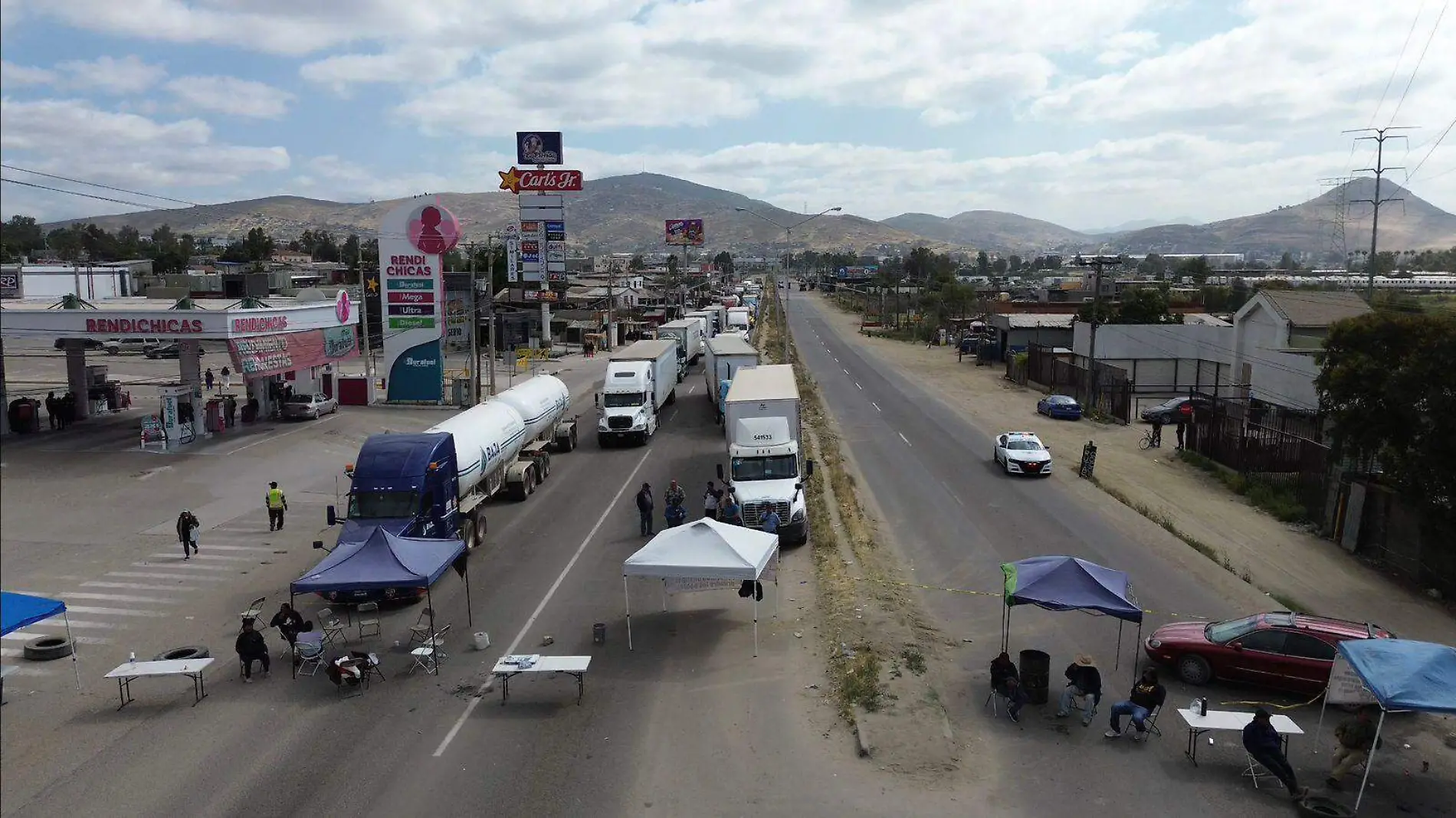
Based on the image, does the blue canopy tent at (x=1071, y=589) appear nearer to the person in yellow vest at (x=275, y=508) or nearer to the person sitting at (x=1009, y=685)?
the person sitting at (x=1009, y=685)

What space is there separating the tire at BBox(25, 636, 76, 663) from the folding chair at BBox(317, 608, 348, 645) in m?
3.75

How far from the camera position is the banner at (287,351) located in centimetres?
3525

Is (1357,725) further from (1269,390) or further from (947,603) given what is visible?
(1269,390)

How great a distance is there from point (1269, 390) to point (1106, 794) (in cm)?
3497

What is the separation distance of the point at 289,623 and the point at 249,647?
83 centimetres

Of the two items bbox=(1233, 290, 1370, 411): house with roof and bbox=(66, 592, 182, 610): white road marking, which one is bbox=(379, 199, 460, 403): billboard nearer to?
bbox=(66, 592, 182, 610): white road marking

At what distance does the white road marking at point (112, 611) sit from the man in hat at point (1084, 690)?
16.1 m

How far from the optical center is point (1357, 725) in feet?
38.6

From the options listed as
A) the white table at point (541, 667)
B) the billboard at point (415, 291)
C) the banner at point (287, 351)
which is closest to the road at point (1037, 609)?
the white table at point (541, 667)

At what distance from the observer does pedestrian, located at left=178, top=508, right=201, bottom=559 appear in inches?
834

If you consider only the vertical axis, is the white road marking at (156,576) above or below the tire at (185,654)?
below

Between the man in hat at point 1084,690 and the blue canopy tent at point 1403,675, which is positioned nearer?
the blue canopy tent at point 1403,675

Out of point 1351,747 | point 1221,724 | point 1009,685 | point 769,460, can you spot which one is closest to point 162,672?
point 1009,685

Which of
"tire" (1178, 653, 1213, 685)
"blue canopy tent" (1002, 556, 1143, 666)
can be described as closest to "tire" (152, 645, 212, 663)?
"blue canopy tent" (1002, 556, 1143, 666)
